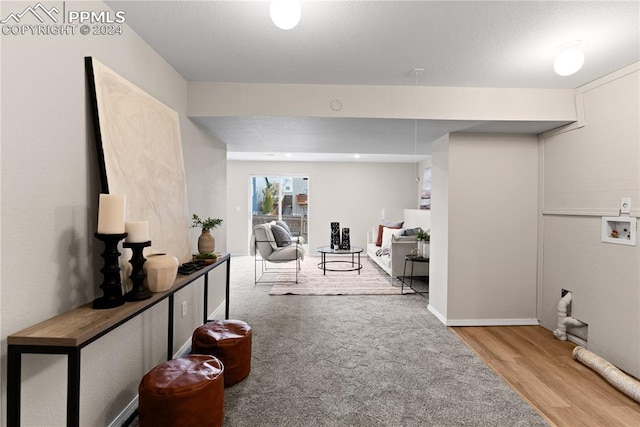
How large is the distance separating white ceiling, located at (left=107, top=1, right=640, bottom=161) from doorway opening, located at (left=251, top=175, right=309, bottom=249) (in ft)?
15.6

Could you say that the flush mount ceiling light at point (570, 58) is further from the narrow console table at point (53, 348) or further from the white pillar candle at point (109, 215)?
the narrow console table at point (53, 348)

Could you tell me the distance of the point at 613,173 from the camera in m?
2.57

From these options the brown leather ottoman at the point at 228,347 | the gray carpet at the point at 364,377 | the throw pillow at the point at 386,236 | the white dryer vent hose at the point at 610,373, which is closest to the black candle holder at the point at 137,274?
the brown leather ottoman at the point at 228,347

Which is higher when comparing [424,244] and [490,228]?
[490,228]

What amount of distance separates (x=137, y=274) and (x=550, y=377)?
2871mm

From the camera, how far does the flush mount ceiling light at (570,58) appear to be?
208 centimetres

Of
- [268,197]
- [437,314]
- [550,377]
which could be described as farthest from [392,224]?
[550,377]

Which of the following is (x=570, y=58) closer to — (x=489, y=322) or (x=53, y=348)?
(x=489, y=322)

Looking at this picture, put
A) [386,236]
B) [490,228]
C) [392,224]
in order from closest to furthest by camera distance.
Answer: [490,228], [386,236], [392,224]

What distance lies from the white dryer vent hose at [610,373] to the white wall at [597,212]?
155 millimetres

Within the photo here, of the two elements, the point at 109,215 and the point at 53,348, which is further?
the point at 109,215

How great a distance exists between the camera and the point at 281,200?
7.96 m

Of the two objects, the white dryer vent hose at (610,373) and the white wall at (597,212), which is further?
the white wall at (597,212)

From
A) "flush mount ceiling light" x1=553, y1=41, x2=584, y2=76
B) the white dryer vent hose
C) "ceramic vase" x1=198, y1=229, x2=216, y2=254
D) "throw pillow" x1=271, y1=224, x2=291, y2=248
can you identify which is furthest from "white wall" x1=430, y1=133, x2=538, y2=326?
"throw pillow" x1=271, y1=224, x2=291, y2=248
